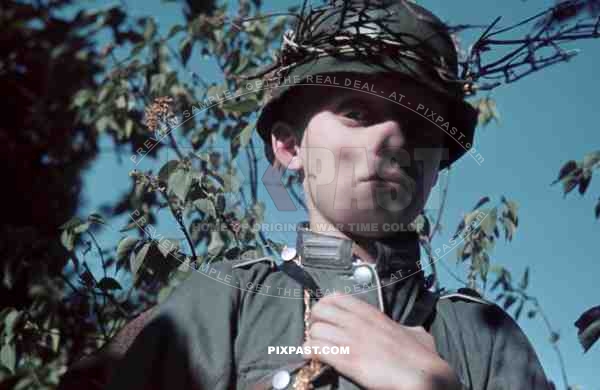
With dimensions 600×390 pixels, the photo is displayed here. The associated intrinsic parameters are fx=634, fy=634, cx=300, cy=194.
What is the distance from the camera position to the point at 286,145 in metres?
1.32

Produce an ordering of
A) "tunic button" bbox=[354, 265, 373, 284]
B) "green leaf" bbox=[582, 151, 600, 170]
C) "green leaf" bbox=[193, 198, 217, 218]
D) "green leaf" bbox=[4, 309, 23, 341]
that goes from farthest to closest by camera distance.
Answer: "green leaf" bbox=[4, 309, 23, 341] < "green leaf" bbox=[193, 198, 217, 218] < "green leaf" bbox=[582, 151, 600, 170] < "tunic button" bbox=[354, 265, 373, 284]

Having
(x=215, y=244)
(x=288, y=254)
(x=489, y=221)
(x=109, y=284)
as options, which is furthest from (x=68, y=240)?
(x=489, y=221)

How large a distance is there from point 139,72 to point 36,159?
704 mm

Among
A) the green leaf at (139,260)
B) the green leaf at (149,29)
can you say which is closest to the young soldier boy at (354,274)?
the green leaf at (139,260)

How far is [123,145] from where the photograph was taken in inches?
86.9

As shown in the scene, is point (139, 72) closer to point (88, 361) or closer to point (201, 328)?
point (88, 361)

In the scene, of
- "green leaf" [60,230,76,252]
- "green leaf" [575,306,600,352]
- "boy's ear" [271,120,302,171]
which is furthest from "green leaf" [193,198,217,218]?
"green leaf" [575,306,600,352]

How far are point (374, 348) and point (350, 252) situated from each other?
20 centimetres

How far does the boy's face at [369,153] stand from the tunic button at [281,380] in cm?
30

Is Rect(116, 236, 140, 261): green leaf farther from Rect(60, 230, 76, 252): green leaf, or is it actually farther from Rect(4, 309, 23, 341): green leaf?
Rect(4, 309, 23, 341): green leaf

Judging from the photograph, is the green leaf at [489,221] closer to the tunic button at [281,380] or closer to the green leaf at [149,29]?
the tunic button at [281,380]

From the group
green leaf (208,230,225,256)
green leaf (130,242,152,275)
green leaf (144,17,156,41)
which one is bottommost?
green leaf (130,242,152,275)

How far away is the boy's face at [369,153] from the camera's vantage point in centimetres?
113

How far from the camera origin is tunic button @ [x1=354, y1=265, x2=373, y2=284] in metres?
1.09
